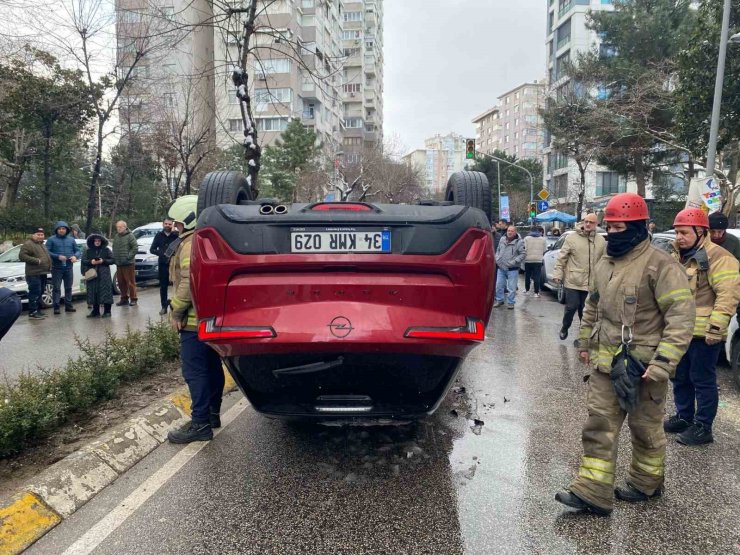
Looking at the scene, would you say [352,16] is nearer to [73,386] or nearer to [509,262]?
[509,262]

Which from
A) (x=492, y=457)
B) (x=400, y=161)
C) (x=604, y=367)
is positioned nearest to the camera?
(x=604, y=367)

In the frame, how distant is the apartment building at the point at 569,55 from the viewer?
50.4 metres

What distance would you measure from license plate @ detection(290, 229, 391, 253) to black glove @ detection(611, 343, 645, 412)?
4.77 ft

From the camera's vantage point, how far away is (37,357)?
6.99 metres

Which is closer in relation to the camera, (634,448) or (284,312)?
(284,312)

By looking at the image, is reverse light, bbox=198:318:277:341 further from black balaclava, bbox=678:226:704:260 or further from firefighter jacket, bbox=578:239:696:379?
black balaclava, bbox=678:226:704:260

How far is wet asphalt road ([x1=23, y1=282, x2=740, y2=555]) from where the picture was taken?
9.32ft

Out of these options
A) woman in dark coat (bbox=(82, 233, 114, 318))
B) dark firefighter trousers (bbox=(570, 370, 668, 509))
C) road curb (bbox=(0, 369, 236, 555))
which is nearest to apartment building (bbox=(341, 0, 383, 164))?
woman in dark coat (bbox=(82, 233, 114, 318))

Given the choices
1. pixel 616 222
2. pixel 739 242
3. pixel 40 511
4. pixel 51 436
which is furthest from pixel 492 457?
pixel 739 242

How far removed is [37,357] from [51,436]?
3.61 metres

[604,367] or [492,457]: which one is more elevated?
[604,367]

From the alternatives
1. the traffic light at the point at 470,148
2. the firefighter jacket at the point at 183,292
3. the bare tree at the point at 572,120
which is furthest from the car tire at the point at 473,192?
the traffic light at the point at 470,148

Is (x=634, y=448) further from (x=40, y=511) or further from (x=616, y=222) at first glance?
(x=40, y=511)

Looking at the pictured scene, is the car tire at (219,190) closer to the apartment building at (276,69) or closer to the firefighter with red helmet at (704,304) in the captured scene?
the firefighter with red helmet at (704,304)
